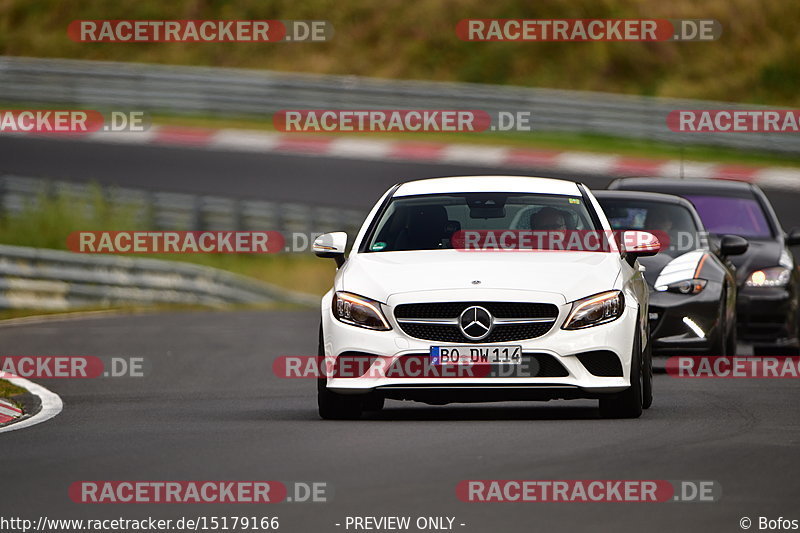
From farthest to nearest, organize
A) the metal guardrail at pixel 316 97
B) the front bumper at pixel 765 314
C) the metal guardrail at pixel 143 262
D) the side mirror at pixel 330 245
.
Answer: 1. the metal guardrail at pixel 316 97
2. the metal guardrail at pixel 143 262
3. the front bumper at pixel 765 314
4. the side mirror at pixel 330 245

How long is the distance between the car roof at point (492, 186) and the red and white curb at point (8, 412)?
2.84 m

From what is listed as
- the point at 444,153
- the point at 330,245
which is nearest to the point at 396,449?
the point at 330,245

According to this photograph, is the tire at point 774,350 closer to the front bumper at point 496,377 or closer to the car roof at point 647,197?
the car roof at point 647,197

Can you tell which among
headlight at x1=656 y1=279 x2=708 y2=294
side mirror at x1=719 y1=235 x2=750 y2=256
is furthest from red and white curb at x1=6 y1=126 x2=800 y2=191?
headlight at x1=656 y1=279 x2=708 y2=294

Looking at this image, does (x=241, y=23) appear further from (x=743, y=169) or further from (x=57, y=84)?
(x=743, y=169)

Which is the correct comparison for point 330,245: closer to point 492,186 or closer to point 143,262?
point 492,186

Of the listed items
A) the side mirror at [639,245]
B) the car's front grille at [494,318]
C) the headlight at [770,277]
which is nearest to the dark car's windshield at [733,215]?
the headlight at [770,277]

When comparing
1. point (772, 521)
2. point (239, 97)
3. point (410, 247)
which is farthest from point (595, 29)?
point (772, 521)

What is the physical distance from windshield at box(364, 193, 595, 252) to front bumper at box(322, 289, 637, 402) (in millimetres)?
884

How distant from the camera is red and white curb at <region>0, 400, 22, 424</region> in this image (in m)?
12.0

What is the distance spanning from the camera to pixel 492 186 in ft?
40.3

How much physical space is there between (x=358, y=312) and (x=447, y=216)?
4.08 feet

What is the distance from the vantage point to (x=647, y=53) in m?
47.7

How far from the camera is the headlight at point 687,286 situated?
14961 millimetres
